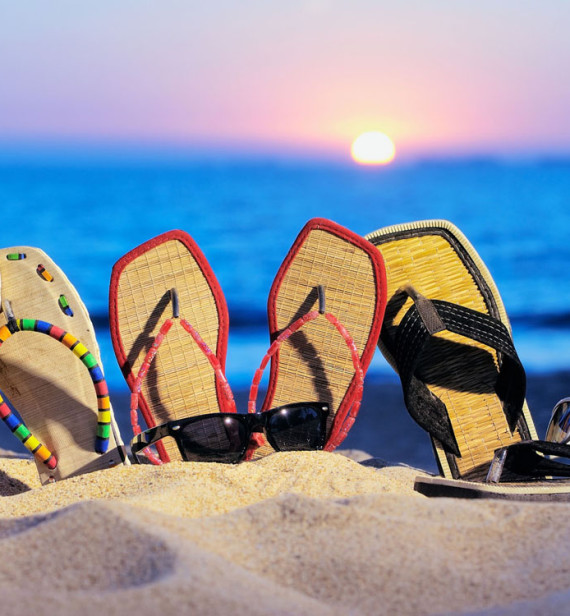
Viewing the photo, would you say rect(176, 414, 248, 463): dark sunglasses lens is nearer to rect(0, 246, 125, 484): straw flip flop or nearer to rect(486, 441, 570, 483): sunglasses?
rect(0, 246, 125, 484): straw flip flop

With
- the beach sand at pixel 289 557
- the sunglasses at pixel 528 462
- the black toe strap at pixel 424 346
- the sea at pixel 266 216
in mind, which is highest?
the sea at pixel 266 216

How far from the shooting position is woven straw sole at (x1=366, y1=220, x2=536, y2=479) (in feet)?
9.59

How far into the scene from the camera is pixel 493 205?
16406 mm

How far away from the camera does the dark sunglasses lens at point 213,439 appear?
2418 mm

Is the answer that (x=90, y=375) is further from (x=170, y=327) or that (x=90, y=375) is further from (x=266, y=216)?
(x=266, y=216)

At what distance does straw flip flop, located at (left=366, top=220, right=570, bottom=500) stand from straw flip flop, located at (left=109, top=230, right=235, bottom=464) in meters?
0.70

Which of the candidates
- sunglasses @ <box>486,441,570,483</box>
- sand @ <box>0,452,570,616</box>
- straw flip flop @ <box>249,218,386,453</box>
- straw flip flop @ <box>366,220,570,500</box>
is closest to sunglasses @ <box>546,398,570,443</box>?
straw flip flop @ <box>366,220,570,500</box>

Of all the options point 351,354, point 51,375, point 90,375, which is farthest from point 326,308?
point 51,375

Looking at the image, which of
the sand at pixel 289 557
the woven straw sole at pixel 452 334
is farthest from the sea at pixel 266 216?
the sand at pixel 289 557

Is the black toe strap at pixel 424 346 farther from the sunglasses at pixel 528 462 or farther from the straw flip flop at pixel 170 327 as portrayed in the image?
→ the straw flip flop at pixel 170 327

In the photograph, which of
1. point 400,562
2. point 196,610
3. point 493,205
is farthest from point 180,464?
point 493,205

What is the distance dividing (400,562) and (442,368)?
5.68 feet

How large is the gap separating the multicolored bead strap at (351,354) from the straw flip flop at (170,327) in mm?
188

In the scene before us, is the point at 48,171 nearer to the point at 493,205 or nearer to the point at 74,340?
the point at 493,205
